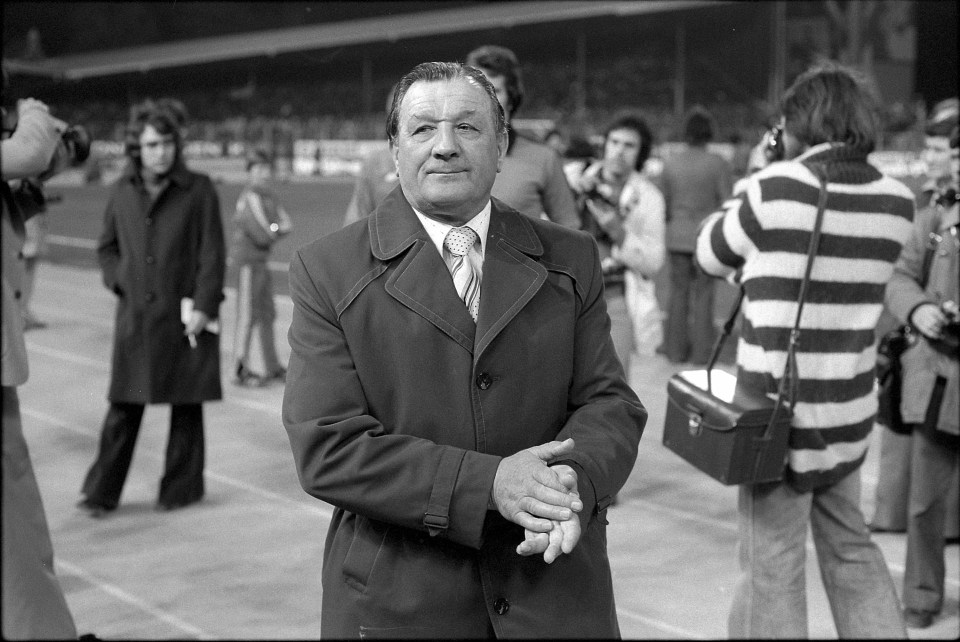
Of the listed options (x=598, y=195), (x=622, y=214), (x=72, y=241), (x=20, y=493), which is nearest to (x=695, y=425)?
(x=598, y=195)

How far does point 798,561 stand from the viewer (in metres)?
3.55

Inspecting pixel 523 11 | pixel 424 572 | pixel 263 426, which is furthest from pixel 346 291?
pixel 523 11

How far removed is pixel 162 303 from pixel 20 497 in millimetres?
4666

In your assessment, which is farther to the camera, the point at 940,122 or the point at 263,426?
the point at 263,426

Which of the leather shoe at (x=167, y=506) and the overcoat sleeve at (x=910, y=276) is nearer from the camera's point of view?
the overcoat sleeve at (x=910, y=276)

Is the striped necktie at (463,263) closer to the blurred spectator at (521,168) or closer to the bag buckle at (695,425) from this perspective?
the bag buckle at (695,425)

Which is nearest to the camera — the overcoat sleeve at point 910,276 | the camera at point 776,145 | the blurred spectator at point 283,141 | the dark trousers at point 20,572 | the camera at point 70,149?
the dark trousers at point 20,572

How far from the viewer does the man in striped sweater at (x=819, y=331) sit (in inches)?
134

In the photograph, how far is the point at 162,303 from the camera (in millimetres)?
6031

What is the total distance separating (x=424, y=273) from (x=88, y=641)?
1.00 m

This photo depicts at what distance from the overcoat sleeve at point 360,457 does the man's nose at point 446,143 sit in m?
0.33

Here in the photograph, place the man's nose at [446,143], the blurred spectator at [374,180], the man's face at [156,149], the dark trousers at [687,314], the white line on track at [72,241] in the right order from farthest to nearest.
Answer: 1. the white line on track at [72,241]
2. the dark trousers at [687,314]
3. the man's face at [156,149]
4. the blurred spectator at [374,180]
5. the man's nose at [446,143]

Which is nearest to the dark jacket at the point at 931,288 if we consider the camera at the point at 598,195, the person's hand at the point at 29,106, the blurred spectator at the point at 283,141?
the camera at the point at 598,195

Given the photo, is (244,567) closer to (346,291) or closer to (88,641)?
(88,641)
